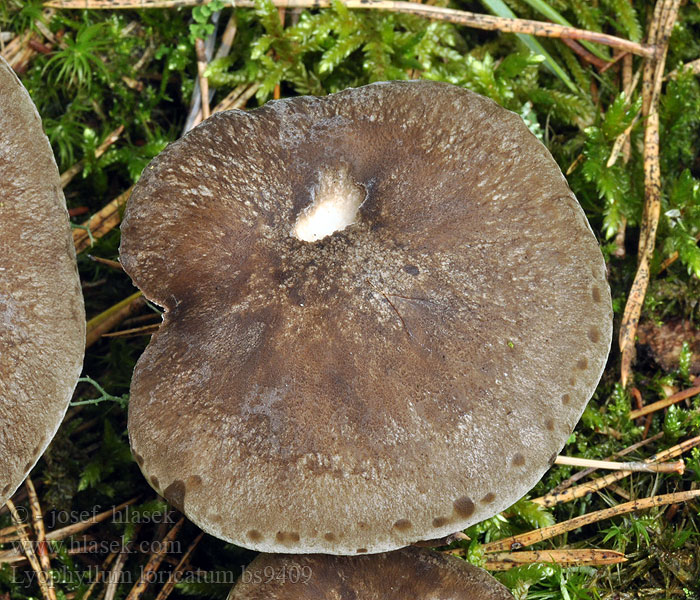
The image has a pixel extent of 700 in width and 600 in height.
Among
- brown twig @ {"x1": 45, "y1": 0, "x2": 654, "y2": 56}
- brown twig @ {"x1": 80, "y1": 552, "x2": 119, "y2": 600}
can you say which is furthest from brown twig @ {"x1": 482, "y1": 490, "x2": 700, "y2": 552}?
brown twig @ {"x1": 45, "y1": 0, "x2": 654, "y2": 56}

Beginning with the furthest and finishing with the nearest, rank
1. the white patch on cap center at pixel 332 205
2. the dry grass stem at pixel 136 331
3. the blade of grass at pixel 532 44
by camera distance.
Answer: the blade of grass at pixel 532 44, the dry grass stem at pixel 136 331, the white patch on cap center at pixel 332 205

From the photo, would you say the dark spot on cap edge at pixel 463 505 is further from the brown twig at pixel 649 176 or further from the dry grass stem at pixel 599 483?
the brown twig at pixel 649 176

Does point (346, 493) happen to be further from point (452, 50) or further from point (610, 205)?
point (452, 50)

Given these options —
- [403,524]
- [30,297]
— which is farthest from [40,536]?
[403,524]

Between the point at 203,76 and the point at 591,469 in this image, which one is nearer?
the point at 591,469

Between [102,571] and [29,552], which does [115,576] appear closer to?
[102,571]

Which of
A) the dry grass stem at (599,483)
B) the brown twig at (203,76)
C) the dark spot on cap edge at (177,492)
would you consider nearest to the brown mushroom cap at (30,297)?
the dark spot on cap edge at (177,492)

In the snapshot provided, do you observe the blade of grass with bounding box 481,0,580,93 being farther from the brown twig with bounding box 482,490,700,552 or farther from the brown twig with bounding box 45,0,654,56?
the brown twig with bounding box 482,490,700,552
